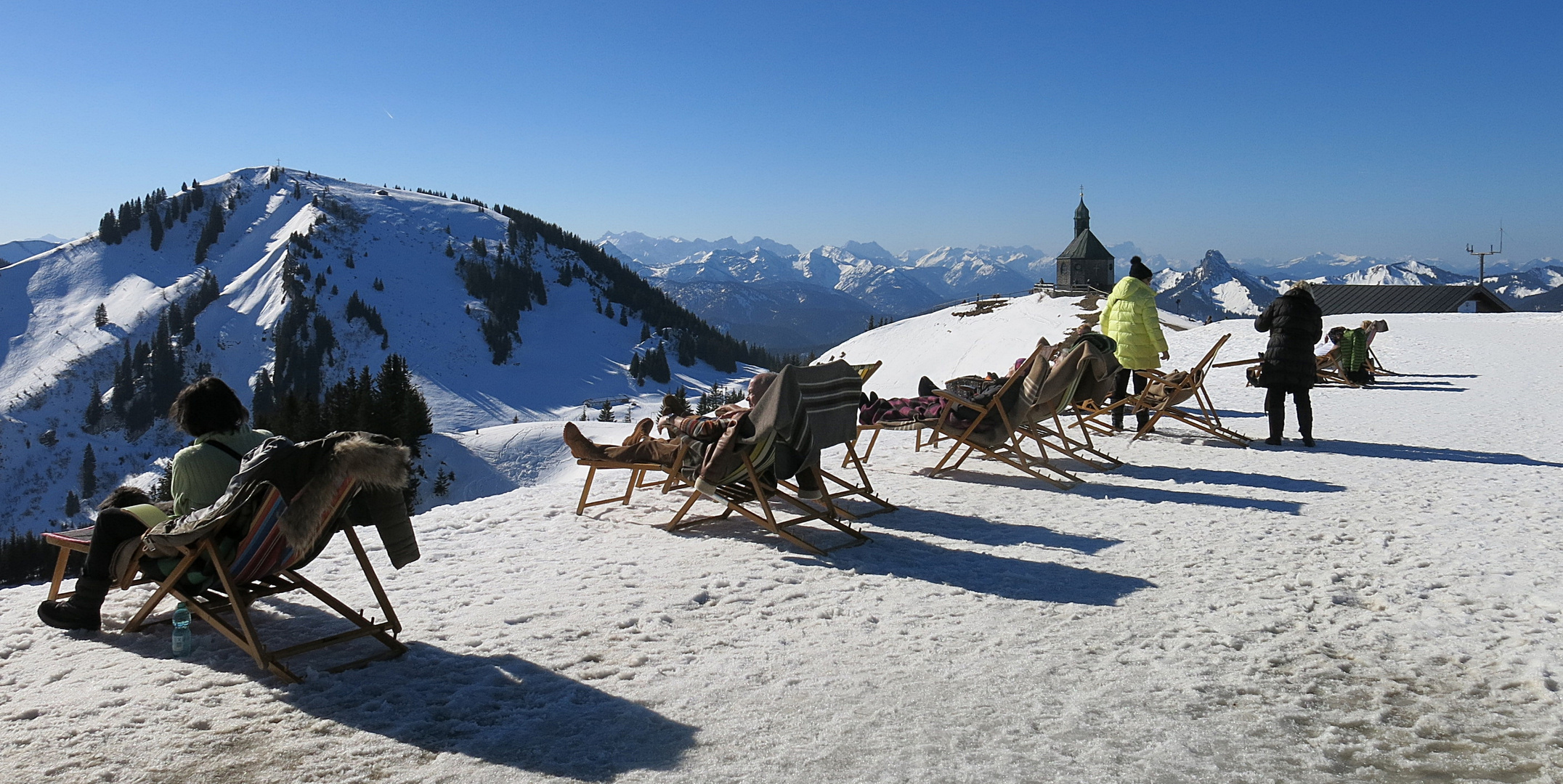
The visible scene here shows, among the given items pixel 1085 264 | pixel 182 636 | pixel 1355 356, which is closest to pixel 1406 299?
pixel 1085 264

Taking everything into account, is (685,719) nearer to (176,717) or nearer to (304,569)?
(176,717)

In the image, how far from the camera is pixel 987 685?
371cm

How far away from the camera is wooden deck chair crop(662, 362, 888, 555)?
5895 mm

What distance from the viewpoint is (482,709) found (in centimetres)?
352

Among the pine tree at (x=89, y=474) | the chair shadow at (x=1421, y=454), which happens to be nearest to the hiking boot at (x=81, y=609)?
the chair shadow at (x=1421, y=454)

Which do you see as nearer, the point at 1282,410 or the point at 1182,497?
the point at 1182,497

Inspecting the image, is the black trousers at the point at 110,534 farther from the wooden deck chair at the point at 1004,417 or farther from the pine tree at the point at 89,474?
the pine tree at the point at 89,474

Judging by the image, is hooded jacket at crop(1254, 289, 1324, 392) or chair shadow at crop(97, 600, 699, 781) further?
hooded jacket at crop(1254, 289, 1324, 392)

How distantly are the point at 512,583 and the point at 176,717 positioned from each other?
1962 millimetres

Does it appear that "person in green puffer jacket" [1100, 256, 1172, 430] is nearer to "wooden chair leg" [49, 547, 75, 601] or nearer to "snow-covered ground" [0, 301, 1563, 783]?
"snow-covered ground" [0, 301, 1563, 783]

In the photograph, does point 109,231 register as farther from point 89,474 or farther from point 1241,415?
point 1241,415

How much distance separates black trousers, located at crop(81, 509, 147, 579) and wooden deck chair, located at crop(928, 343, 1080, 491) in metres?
5.85

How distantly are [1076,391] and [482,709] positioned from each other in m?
6.79

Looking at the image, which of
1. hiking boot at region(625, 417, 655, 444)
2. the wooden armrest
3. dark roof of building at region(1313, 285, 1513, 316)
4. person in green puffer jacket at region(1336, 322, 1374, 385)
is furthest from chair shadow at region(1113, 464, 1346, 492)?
dark roof of building at region(1313, 285, 1513, 316)
